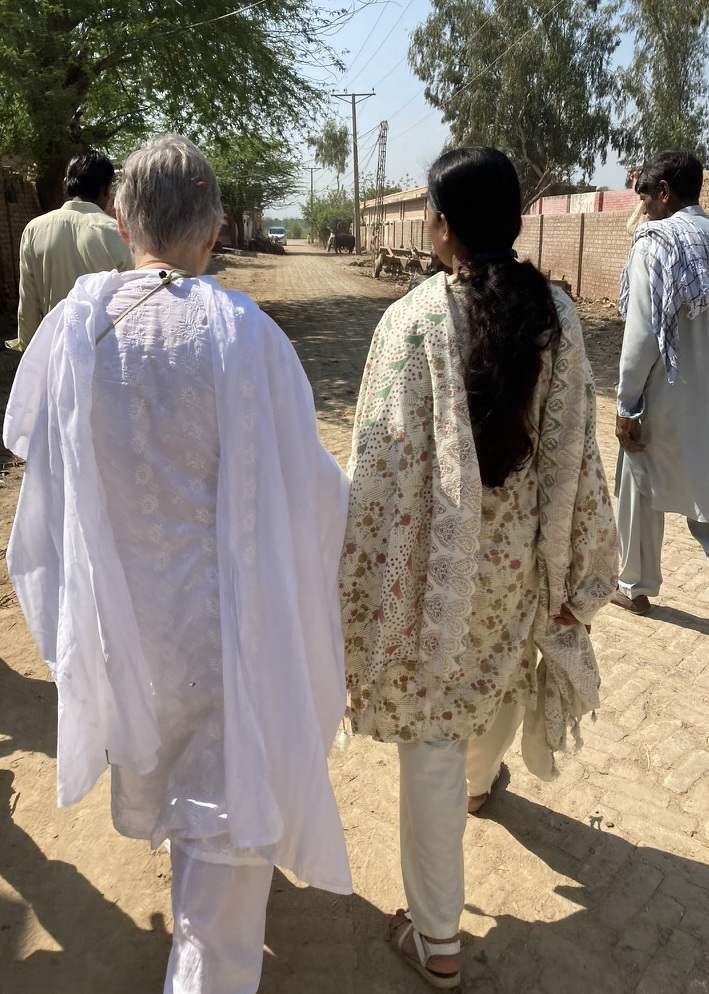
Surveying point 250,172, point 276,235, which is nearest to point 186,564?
point 250,172

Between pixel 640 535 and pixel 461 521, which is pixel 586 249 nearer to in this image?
pixel 640 535

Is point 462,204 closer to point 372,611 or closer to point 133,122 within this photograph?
point 372,611

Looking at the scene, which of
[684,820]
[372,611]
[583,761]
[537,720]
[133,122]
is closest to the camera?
[372,611]

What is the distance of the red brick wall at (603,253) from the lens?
14320mm

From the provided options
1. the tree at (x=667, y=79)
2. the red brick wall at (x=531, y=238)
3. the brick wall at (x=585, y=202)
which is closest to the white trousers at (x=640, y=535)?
the red brick wall at (x=531, y=238)

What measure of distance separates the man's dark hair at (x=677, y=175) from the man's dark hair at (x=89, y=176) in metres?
2.42

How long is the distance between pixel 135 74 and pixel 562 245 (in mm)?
9227

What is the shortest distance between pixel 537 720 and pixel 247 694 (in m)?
0.95

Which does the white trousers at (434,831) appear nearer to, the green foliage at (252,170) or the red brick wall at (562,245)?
the green foliage at (252,170)

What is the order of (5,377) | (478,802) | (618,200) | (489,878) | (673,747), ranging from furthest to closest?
(618,200) → (5,377) → (673,747) → (478,802) → (489,878)

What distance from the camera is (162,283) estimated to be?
5.28 ft

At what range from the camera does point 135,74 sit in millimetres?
12086

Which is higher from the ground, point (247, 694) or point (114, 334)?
point (114, 334)

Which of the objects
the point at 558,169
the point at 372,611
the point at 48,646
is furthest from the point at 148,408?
the point at 558,169
